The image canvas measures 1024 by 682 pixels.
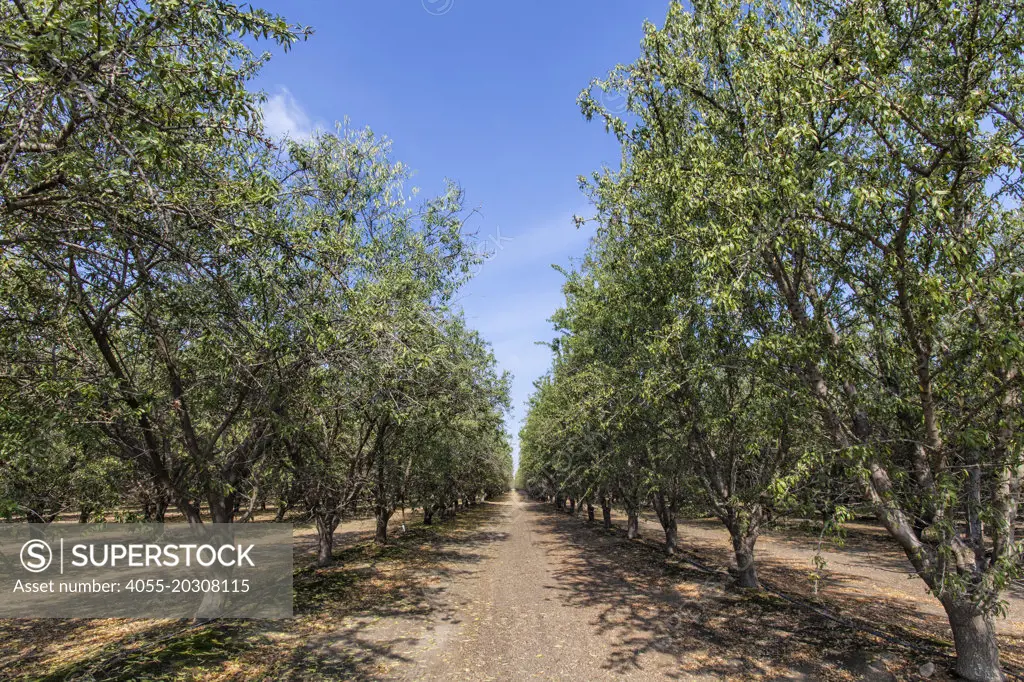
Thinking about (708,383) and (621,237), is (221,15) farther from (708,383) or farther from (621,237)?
(708,383)

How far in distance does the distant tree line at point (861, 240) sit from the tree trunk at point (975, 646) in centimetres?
3

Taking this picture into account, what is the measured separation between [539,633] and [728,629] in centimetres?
422

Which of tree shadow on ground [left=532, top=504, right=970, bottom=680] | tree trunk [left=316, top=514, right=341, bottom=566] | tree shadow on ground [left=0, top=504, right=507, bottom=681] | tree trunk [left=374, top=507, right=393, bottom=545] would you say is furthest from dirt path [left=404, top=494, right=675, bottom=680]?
tree trunk [left=374, top=507, right=393, bottom=545]

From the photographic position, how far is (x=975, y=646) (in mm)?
7996

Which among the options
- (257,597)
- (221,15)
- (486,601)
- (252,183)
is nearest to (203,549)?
(257,597)

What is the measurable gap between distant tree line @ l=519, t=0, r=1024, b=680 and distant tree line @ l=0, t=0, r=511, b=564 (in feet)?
17.9

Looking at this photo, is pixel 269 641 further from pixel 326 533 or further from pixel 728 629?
pixel 728 629

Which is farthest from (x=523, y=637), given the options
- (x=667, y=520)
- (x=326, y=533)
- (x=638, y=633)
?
(x=667, y=520)

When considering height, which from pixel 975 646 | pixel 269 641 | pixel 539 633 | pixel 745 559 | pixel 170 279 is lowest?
pixel 539 633

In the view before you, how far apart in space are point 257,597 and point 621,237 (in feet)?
46.5

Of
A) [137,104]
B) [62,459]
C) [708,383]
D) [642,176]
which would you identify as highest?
[642,176]

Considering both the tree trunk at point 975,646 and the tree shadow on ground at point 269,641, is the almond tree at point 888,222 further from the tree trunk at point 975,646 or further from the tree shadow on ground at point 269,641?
the tree shadow on ground at point 269,641

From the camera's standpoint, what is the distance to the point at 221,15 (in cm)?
497

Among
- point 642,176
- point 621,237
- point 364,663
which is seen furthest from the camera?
point 621,237
